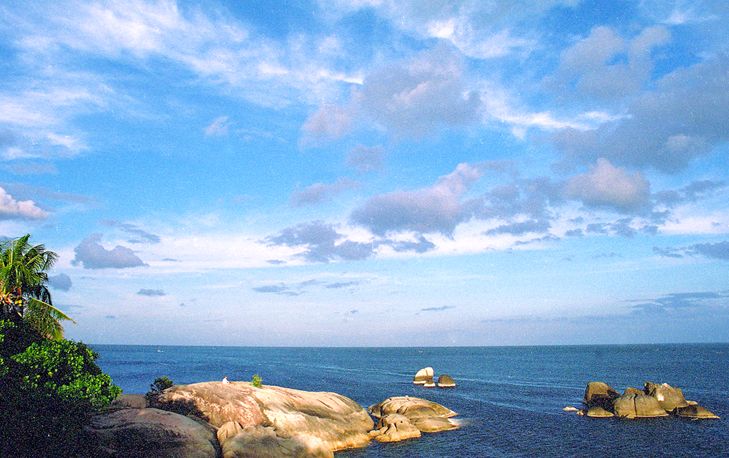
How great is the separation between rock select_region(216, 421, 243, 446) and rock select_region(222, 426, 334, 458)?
79 cm

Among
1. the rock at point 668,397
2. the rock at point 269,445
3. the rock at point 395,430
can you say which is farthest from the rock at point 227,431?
the rock at point 668,397

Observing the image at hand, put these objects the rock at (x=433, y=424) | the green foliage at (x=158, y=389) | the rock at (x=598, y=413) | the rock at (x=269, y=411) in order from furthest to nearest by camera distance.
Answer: the rock at (x=598, y=413) → the rock at (x=433, y=424) → the green foliage at (x=158, y=389) → the rock at (x=269, y=411)

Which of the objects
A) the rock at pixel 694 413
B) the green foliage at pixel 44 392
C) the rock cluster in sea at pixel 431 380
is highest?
the green foliage at pixel 44 392

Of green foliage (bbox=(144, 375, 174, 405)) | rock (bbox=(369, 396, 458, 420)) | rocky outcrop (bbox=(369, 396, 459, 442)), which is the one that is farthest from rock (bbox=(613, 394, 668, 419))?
green foliage (bbox=(144, 375, 174, 405))

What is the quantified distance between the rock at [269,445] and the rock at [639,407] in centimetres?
3612

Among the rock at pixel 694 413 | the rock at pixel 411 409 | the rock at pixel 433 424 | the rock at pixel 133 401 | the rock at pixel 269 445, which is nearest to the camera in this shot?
the rock at pixel 269 445

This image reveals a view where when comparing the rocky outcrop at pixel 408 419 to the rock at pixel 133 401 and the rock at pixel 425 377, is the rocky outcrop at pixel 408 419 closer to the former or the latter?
the rock at pixel 133 401

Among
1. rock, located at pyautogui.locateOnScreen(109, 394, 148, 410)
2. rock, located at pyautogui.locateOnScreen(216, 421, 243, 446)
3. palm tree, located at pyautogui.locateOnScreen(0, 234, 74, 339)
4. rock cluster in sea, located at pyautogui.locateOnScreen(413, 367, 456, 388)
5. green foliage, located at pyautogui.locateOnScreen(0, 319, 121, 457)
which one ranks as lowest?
rock cluster in sea, located at pyautogui.locateOnScreen(413, 367, 456, 388)

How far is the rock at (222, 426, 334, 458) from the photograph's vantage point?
3328 cm

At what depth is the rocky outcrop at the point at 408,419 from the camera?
1742 inches

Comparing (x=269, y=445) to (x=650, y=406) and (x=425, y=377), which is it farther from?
(x=425, y=377)

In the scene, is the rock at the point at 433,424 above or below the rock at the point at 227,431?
below

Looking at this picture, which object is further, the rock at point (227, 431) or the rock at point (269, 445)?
the rock at point (227, 431)

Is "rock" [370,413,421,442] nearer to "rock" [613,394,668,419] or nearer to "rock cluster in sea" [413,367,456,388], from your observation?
"rock" [613,394,668,419]
